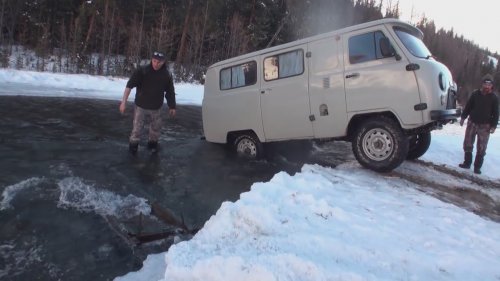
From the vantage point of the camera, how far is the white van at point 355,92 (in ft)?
18.8

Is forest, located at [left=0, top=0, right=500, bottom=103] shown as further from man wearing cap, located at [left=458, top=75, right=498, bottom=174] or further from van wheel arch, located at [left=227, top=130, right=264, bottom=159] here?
man wearing cap, located at [left=458, top=75, right=498, bottom=174]

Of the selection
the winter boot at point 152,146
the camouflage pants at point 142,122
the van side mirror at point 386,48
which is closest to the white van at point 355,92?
the van side mirror at point 386,48

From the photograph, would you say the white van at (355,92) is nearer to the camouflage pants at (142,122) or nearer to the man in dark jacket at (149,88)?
the man in dark jacket at (149,88)

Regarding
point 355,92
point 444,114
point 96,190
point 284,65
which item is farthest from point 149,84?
point 444,114

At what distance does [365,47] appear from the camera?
611 cm

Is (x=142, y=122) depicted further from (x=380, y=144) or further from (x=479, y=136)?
(x=479, y=136)

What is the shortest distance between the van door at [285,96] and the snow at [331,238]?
148 centimetres

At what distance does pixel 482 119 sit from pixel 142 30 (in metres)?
29.8

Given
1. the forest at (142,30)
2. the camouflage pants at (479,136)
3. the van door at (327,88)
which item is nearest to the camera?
the van door at (327,88)

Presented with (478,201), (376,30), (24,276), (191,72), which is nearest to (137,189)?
(24,276)

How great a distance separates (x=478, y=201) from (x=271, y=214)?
3501 millimetres

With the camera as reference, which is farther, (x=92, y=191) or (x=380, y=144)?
(x=380, y=144)

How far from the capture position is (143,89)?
7.77 meters

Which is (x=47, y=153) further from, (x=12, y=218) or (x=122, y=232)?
(x=122, y=232)
